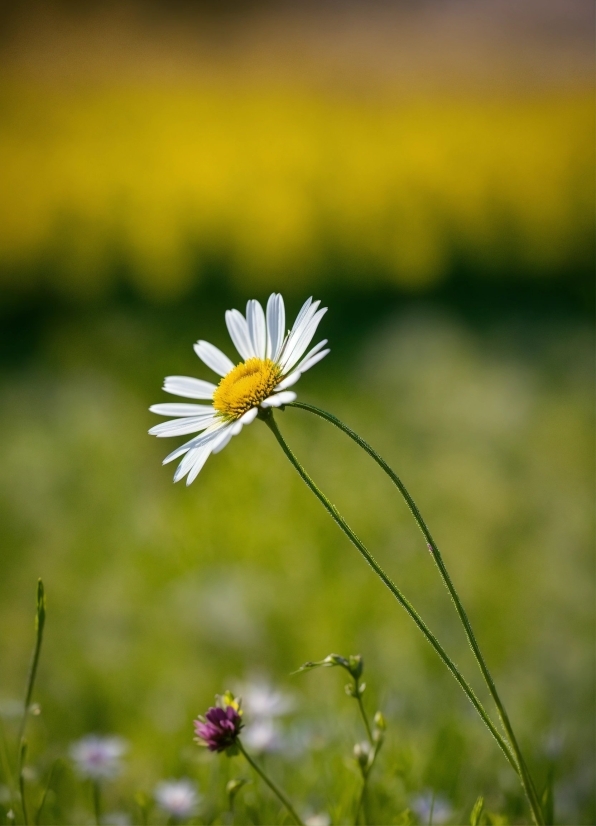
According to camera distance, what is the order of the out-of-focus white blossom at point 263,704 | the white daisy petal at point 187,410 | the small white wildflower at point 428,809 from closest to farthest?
1. the white daisy petal at point 187,410
2. the small white wildflower at point 428,809
3. the out-of-focus white blossom at point 263,704

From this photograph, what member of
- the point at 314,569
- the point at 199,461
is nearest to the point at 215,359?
the point at 199,461

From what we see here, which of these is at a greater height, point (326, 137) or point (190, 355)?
point (326, 137)

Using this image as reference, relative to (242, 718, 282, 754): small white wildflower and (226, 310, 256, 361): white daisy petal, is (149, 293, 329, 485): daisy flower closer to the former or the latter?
(226, 310, 256, 361): white daisy petal

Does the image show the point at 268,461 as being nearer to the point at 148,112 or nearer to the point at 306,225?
the point at 306,225

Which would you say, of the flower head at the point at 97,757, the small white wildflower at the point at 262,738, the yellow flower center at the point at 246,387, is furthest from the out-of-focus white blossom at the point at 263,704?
the yellow flower center at the point at 246,387

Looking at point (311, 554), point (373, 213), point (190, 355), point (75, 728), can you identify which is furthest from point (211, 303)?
point (75, 728)

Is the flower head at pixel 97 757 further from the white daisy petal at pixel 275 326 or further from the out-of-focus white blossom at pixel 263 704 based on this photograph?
the white daisy petal at pixel 275 326

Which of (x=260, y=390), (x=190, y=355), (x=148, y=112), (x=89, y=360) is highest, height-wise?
(x=148, y=112)

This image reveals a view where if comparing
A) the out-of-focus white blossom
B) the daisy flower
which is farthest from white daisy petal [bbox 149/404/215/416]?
the out-of-focus white blossom
